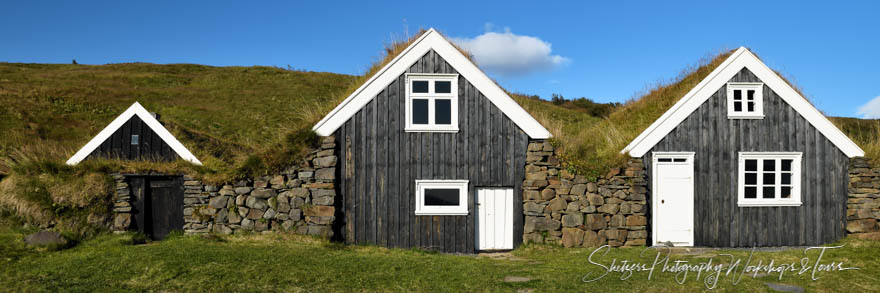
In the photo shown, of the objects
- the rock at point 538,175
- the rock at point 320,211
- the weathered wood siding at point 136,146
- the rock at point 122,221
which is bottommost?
the rock at point 122,221

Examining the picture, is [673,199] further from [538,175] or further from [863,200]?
[863,200]

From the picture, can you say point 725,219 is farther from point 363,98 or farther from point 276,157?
point 276,157

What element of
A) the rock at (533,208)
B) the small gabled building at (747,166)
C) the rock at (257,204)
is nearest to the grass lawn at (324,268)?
the rock at (257,204)

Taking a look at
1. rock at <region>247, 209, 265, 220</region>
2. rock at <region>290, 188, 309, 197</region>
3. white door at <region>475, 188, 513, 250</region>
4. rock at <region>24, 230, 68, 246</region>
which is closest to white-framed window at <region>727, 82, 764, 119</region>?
white door at <region>475, 188, 513, 250</region>

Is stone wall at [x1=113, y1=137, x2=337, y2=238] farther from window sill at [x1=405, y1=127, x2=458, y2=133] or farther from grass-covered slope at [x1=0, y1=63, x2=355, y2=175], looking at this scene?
window sill at [x1=405, y1=127, x2=458, y2=133]

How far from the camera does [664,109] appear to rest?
49.0ft

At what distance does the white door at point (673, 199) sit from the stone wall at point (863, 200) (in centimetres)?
424

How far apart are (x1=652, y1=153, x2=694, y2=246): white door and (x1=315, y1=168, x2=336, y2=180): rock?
317 inches

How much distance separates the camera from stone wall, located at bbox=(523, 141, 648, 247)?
41.8ft

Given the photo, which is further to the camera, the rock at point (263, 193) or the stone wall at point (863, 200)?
the stone wall at point (863, 200)

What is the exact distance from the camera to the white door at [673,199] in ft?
43.9

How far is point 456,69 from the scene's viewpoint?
42.4 ft

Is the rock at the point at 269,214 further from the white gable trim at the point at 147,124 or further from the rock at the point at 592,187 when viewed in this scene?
the rock at the point at 592,187

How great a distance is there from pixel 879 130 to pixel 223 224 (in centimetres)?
1749
